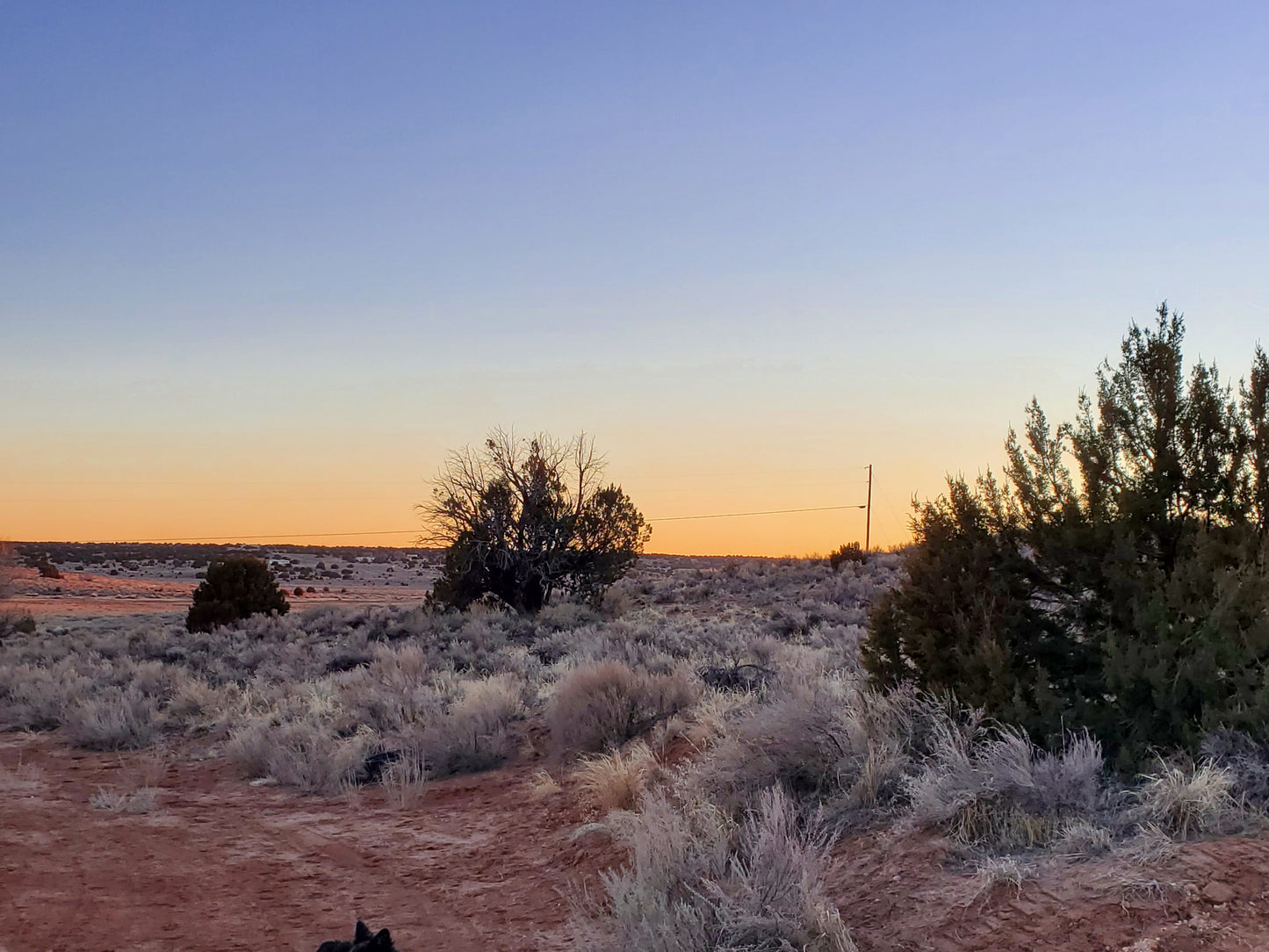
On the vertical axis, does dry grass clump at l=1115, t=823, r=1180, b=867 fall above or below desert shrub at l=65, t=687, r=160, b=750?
above

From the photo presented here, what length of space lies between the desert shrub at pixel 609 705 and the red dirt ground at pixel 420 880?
0.68 metres

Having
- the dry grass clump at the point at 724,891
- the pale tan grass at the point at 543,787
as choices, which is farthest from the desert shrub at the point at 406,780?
the dry grass clump at the point at 724,891

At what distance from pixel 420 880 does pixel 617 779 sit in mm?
1761

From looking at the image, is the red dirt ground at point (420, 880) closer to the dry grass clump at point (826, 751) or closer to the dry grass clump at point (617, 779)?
the dry grass clump at point (617, 779)

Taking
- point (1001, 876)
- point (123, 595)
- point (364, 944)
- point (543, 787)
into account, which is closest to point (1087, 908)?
point (1001, 876)

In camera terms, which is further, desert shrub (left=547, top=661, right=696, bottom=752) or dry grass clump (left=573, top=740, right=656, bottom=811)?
desert shrub (left=547, top=661, right=696, bottom=752)

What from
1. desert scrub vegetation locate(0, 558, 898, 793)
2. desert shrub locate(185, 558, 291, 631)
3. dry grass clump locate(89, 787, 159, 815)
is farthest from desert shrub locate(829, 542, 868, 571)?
dry grass clump locate(89, 787, 159, 815)

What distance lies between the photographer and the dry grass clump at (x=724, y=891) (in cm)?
503

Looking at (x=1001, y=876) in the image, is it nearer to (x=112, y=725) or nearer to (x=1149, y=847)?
(x=1149, y=847)

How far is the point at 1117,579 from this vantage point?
6656 millimetres

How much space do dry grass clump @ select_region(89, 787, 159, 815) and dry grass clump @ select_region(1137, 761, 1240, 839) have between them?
8.96 metres

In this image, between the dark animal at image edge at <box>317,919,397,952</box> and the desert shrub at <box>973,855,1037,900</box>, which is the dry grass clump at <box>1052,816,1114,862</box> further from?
the dark animal at image edge at <box>317,919,397,952</box>

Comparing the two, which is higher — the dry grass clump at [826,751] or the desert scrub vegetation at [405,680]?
the dry grass clump at [826,751]

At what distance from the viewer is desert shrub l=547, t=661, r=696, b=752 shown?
34.7 feet
